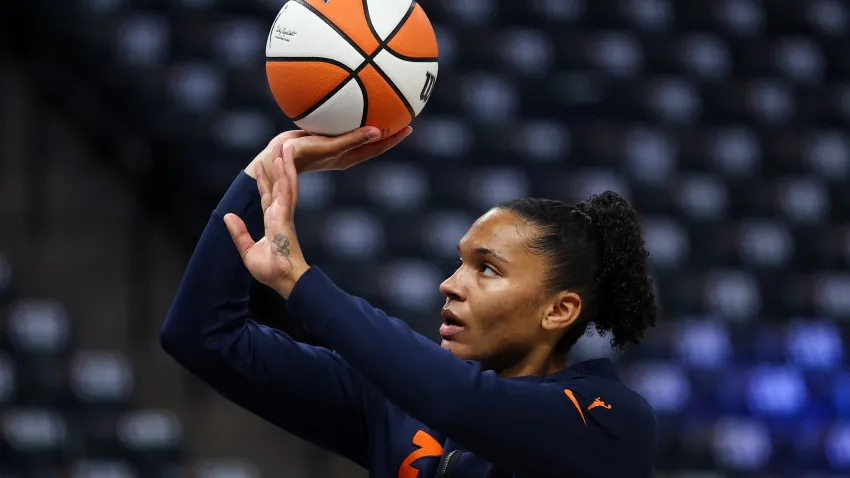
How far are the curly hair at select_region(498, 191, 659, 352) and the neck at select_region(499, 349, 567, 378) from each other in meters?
0.03

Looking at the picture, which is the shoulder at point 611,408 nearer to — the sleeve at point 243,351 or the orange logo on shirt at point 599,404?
the orange logo on shirt at point 599,404

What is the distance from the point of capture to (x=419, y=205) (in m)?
6.34

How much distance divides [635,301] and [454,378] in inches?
20.3

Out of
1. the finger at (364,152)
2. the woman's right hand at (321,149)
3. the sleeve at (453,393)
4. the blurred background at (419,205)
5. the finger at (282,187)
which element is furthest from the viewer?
the blurred background at (419,205)

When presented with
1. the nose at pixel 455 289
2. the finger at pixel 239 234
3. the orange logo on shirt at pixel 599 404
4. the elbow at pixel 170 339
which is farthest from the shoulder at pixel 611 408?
the elbow at pixel 170 339

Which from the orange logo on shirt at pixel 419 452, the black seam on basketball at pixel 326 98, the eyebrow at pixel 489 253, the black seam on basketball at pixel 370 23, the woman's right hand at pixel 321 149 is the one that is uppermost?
the black seam on basketball at pixel 370 23

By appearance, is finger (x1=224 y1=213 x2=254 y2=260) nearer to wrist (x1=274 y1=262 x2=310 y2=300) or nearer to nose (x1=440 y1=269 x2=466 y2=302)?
wrist (x1=274 y1=262 x2=310 y2=300)

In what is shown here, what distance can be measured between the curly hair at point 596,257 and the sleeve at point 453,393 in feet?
0.90

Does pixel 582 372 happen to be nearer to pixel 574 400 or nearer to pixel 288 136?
pixel 574 400

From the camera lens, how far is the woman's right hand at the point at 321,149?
1.89 meters

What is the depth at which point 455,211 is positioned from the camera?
6383mm

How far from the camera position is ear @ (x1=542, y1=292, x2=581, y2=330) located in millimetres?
1959

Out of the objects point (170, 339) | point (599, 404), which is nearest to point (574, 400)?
point (599, 404)

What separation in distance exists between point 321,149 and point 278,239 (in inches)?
10.3
